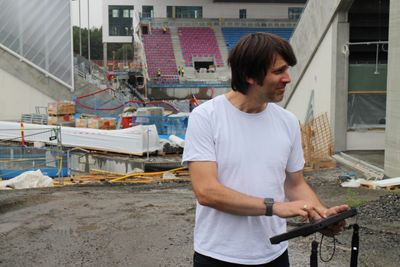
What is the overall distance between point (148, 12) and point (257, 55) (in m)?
54.8

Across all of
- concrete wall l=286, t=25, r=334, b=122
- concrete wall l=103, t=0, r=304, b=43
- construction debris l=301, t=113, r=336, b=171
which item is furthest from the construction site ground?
concrete wall l=103, t=0, r=304, b=43

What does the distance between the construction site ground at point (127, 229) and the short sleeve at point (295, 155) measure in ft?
10.5

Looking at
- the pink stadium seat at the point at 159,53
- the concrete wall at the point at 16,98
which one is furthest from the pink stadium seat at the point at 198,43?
the concrete wall at the point at 16,98

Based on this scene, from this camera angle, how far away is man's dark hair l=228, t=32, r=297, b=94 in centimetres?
216

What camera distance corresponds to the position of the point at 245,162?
2240 millimetres

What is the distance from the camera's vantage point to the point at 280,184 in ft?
7.75

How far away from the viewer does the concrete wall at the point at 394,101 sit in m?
10.7

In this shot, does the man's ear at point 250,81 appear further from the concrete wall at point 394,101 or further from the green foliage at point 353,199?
the concrete wall at point 394,101

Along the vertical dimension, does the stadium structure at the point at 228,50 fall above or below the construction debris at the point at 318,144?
above

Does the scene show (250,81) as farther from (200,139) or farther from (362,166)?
(362,166)

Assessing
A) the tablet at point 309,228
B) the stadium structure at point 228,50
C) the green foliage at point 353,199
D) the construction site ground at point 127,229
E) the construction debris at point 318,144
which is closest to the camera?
the tablet at point 309,228

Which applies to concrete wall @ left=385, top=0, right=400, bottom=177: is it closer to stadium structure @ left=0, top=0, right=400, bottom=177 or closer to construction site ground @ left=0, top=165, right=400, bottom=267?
stadium structure @ left=0, top=0, right=400, bottom=177

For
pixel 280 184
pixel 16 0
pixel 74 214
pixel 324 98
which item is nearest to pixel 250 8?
pixel 16 0

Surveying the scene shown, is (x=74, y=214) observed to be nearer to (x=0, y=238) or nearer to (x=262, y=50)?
(x=0, y=238)
